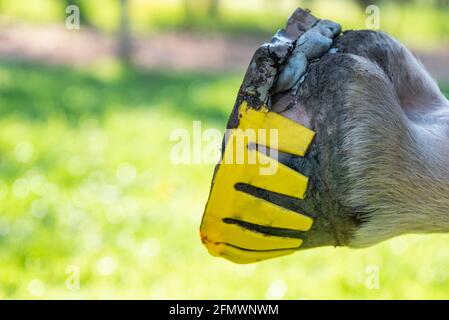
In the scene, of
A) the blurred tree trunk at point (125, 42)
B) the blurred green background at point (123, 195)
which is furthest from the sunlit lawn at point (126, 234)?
the blurred tree trunk at point (125, 42)

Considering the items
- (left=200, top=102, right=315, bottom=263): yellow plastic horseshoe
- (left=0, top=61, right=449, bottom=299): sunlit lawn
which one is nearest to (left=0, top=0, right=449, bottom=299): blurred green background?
(left=0, top=61, right=449, bottom=299): sunlit lawn

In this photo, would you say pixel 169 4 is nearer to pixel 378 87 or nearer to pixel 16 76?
pixel 16 76

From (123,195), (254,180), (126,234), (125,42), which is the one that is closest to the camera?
(254,180)

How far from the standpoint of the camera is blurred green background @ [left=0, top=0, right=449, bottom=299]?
310 cm

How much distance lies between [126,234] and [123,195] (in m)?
0.54

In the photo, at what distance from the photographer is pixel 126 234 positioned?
360 centimetres

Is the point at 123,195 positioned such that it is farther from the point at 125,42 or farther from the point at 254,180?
the point at 125,42

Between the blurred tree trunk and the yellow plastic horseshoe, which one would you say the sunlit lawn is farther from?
the blurred tree trunk

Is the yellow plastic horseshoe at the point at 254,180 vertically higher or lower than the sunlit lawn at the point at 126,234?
higher

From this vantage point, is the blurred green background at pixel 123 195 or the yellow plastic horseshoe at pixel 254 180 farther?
the blurred green background at pixel 123 195

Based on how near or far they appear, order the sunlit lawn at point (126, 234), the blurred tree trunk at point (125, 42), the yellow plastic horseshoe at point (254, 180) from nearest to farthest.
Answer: the yellow plastic horseshoe at point (254, 180)
the sunlit lawn at point (126, 234)
the blurred tree trunk at point (125, 42)

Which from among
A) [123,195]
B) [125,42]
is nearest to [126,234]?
[123,195]

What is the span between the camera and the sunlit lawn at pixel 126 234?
306 cm

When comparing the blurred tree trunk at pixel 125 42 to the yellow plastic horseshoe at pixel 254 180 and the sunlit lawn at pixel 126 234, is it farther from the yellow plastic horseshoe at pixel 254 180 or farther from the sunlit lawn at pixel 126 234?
the yellow plastic horseshoe at pixel 254 180
